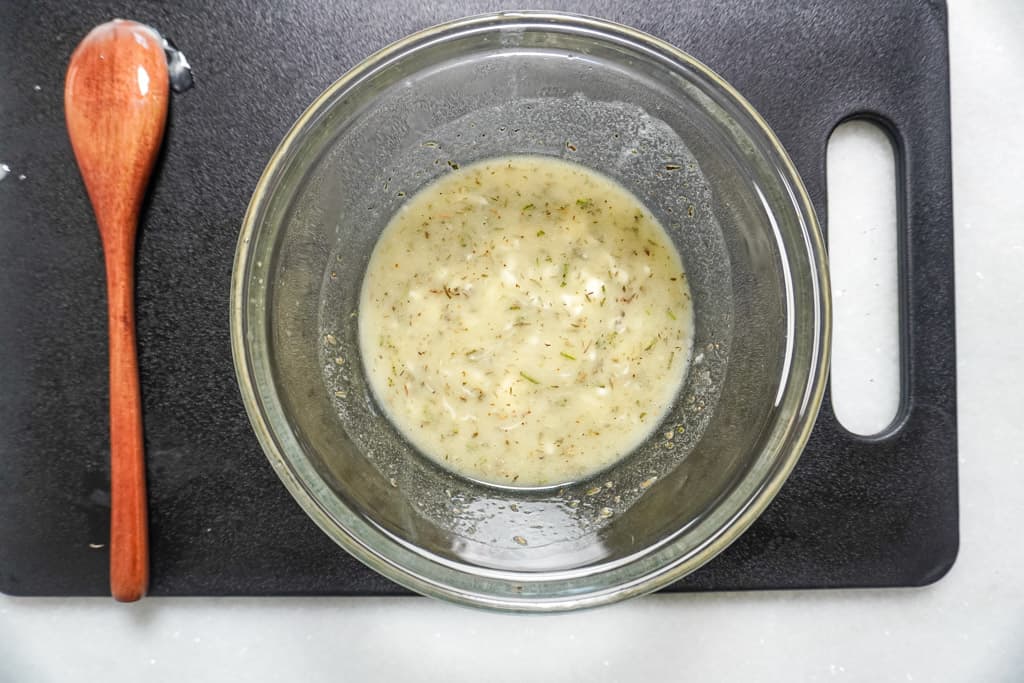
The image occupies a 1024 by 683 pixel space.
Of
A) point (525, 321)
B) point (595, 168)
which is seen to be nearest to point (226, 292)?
point (525, 321)

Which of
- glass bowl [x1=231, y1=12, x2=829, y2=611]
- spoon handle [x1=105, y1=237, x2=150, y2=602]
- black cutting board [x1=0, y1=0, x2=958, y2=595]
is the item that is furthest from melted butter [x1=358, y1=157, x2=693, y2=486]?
spoon handle [x1=105, y1=237, x2=150, y2=602]

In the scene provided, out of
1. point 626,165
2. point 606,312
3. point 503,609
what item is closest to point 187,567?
point 503,609

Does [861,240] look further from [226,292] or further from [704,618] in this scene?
[226,292]

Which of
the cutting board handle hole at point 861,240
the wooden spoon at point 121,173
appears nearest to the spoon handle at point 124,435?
the wooden spoon at point 121,173

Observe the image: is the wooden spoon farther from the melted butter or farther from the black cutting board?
the melted butter

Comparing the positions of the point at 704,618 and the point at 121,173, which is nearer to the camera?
the point at 121,173

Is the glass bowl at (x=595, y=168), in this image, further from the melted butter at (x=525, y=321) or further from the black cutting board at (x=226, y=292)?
the black cutting board at (x=226, y=292)
